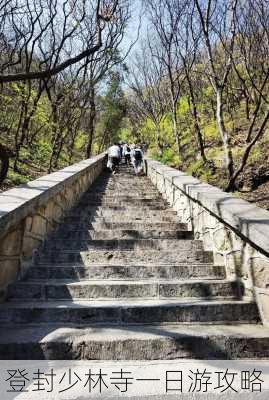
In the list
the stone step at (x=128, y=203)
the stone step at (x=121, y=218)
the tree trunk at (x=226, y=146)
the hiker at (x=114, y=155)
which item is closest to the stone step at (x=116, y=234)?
the stone step at (x=121, y=218)

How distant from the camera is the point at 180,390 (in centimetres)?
262

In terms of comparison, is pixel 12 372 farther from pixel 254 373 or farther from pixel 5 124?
pixel 5 124

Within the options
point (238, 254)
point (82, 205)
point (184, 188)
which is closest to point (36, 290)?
point (238, 254)

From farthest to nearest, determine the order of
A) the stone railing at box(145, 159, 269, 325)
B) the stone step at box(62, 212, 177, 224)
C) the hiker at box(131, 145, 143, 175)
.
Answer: the hiker at box(131, 145, 143, 175), the stone step at box(62, 212, 177, 224), the stone railing at box(145, 159, 269, 325)

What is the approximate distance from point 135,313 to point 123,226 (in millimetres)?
2358

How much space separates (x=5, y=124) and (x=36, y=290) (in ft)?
46.4

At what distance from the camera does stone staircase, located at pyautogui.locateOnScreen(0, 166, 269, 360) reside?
3.04 metres

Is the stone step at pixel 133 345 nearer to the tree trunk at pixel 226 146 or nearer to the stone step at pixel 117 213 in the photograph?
the stone step at pixel 117 213

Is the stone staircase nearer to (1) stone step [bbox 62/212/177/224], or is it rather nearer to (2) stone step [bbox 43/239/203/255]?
(2) stone step [bbox 43/239/203/255]

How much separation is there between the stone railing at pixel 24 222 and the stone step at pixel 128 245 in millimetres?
319

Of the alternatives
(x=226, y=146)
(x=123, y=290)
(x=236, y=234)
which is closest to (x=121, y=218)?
(x=123, y=290)

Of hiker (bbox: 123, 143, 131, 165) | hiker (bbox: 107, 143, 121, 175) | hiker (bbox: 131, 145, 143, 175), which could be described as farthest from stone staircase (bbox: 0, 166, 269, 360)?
hiker (bbox: 123, 143, 131, 165)

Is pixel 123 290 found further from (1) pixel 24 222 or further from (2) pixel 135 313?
(1) pixel 24 222

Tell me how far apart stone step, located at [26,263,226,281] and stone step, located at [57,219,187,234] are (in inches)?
56.0
